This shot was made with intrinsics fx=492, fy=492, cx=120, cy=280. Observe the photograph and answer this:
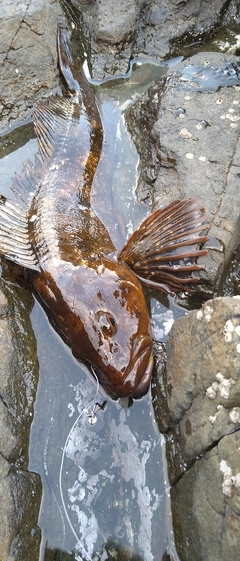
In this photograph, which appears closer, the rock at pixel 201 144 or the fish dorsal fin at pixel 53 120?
the rock at pixel 201 144

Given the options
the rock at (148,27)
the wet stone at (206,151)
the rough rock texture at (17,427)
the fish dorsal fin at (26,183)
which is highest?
the rock at (148,27)

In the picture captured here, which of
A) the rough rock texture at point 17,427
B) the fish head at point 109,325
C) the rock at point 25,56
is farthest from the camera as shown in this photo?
the rock at point 25,56

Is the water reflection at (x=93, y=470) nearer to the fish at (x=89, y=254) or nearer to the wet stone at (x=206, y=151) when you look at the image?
the fish at (x=89, y=254)

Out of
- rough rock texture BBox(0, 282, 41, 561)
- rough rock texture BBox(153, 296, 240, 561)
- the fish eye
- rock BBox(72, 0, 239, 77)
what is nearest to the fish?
the fish eye

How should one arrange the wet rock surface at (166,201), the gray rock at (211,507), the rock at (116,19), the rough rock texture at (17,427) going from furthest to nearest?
the rock at (116,19)
the rough rock texture at (17,427)
the wet rock surface at (166,201)
the gray rock at (211,507)

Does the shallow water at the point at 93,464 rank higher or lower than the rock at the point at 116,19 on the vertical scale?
lower

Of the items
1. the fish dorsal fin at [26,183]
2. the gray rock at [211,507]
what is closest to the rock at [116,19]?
the fish dorsal fin at [26,183]
